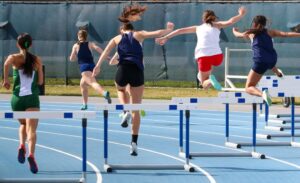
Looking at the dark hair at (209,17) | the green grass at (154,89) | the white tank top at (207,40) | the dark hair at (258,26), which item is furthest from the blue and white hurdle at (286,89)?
the green grass at (154,89)

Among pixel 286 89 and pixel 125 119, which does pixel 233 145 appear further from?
pixel 125 119

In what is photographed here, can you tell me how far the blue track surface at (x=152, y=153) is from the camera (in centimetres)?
1155

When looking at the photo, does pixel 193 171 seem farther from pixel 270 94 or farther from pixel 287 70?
pixel 287 70

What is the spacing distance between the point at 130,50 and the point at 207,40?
1537 mm

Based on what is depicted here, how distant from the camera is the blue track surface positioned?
11547 millimetres

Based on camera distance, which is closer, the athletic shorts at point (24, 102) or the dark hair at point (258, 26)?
the athletic shorts at point (24, 102)

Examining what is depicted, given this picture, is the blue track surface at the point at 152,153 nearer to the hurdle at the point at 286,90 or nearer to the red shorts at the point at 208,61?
the hurdle at the point at 286,90

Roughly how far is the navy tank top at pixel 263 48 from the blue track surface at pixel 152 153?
1.51m

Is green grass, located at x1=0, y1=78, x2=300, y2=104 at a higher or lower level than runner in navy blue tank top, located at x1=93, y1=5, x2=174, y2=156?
lower

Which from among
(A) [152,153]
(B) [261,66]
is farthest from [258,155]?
(A) [152,153]

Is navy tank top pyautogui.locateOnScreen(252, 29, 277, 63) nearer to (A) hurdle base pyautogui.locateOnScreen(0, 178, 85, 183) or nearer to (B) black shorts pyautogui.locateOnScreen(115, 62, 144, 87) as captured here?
(B) black shorts pyautogui.locateOnScreen(115, 62, 144, 87)

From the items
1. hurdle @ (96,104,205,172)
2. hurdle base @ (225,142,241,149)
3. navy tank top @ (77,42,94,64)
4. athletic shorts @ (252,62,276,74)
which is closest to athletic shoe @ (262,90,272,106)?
athletic shorts @ (252,62,276,74)

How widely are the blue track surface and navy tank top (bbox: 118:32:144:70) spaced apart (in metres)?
1.53

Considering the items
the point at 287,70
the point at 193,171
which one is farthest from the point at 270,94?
the point at 287,70
